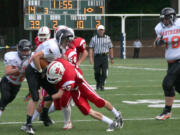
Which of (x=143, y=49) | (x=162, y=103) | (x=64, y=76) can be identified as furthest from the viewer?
(x=143, y=49)

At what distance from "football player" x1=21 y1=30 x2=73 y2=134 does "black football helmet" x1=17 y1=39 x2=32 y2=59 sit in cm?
15

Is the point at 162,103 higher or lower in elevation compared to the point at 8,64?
lower

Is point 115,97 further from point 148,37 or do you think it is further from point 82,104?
point 148,37

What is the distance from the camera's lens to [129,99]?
1154 centimetres

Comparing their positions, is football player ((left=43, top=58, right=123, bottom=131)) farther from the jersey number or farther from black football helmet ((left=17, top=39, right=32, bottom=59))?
the jersey number

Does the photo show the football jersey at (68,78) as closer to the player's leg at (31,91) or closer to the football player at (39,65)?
the football player at (39,65)

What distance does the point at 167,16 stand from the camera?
8641 mm

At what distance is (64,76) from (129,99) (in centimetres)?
448

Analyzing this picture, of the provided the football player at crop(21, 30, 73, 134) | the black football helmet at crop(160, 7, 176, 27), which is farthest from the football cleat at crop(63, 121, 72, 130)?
the black football helmet at crop(160, 7, 176, 27)

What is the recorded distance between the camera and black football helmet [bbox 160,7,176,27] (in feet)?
28.2

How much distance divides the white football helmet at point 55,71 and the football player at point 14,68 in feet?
2.10

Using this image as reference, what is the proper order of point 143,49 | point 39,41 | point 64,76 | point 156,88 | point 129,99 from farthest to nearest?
point 143,49, point 156,88, point 129,99, point 39,41, point 64,76

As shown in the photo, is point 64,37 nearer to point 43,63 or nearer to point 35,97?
point 43,63

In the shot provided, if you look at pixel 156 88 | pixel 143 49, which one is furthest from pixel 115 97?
pixel 143 49
